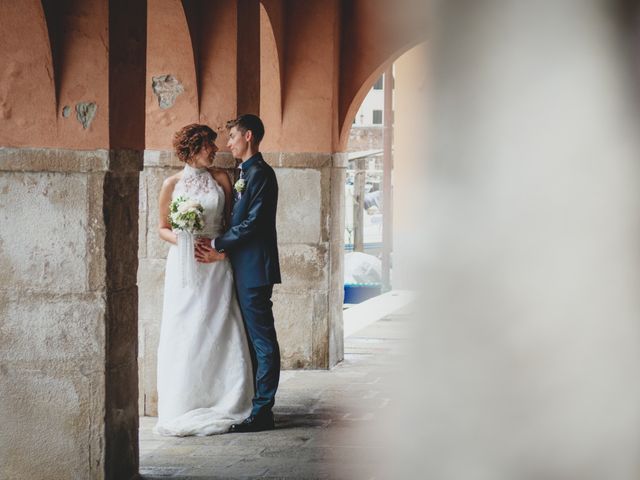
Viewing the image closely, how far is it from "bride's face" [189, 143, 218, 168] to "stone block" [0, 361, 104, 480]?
2.08 meters

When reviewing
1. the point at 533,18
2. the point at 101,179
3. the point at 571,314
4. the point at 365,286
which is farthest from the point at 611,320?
the point at 365,286

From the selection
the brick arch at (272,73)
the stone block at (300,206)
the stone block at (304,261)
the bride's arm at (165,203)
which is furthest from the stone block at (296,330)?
the bride's arm at (165,203)

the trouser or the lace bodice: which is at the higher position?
the lace bodice

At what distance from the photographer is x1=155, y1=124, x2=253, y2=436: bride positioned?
6.31 meters

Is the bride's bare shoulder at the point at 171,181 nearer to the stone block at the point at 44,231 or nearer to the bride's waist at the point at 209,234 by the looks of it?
the bride's waist at the point at 209,234

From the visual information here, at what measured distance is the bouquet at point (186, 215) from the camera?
6164 millimetres

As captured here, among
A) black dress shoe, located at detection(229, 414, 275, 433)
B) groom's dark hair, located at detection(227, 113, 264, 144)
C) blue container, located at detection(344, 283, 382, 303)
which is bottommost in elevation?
black dress shoe, located at detection(229, 414, 275, 433)

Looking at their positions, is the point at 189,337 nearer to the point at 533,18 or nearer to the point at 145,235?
the point at 145,235

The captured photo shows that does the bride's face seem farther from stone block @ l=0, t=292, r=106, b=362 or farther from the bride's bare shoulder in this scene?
stone block @ l=0, t=292, r=106, b=362

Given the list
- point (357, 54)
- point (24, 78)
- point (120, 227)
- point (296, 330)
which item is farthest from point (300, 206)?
point (24, 78)

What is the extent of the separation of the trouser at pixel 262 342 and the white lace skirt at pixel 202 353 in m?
0.10

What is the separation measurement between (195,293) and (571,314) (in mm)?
5415

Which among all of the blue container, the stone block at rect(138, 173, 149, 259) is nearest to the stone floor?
the stone block at rect(138, 173, 149, 259)

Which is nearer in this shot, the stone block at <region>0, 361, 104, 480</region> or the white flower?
the stone block at <region>0, 361, 104, 480</region>
